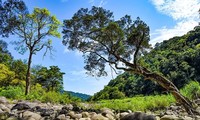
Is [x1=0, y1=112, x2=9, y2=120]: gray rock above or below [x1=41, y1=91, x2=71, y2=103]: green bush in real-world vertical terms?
below

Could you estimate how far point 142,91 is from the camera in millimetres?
44812

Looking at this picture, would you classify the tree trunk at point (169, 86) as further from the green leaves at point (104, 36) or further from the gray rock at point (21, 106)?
the gray rock at point (21, 106)

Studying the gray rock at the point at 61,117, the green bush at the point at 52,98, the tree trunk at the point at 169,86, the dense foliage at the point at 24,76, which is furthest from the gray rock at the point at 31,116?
the dense foliage at the point at 24,76

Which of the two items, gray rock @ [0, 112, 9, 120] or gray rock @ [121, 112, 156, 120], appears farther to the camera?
gray rock @ [0, 112, 9, 120]

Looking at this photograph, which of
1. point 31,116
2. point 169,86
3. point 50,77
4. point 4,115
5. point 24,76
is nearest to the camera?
point 31,116

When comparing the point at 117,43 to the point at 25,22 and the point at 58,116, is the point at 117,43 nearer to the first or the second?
the point at 58,116

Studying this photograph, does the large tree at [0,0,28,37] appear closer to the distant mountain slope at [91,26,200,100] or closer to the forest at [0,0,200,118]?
the forest at [0,0,200,118]

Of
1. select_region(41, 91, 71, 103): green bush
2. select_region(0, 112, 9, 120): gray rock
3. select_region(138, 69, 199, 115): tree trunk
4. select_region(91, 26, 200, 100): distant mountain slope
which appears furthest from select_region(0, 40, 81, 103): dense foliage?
select_region(138, 69, 199, 115): tree trunk

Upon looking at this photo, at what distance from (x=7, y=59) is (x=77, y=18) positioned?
2779cm

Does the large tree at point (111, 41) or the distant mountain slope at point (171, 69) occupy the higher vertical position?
the distant mountain slope at point (171, 69)

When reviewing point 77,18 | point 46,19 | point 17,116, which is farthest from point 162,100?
point 46,19

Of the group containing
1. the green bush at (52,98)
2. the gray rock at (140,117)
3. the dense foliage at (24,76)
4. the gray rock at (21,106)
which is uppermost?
the dense foliage at (24,76)

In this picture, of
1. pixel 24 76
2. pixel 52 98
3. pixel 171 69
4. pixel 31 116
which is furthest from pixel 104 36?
pixel 171 69

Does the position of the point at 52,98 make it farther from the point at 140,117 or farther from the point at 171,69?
the point at 171,69
